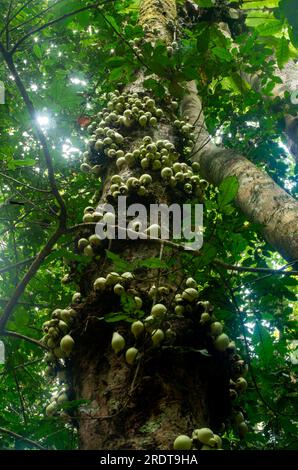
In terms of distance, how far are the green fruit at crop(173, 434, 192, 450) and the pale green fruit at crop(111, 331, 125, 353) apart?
1.42 feet

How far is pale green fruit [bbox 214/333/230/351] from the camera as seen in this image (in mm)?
1816

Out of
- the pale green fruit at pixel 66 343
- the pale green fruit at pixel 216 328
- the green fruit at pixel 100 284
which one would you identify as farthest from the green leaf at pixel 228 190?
the pale green fruit at pixel 66 343

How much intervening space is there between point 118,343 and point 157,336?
0.55 ft

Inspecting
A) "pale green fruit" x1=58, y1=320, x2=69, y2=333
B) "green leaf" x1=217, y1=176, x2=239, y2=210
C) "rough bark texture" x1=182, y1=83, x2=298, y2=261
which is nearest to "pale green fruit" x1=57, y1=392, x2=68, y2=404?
"pale green fruit" x1=58, y1=320, x2=69, y2=333

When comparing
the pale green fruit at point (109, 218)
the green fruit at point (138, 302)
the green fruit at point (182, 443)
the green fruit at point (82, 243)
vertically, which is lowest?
the green fruit at point (182, 443)

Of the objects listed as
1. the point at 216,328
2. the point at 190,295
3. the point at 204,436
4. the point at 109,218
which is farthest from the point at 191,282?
the point at 204,436

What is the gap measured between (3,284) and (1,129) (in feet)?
5.97

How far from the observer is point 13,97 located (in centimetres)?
498

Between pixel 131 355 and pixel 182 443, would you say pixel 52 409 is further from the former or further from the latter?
pixel 182 443

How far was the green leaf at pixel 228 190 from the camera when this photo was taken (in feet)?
5.74

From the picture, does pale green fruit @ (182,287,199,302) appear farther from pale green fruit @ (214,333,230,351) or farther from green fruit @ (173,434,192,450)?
green fruit @ (173,434,192,450)

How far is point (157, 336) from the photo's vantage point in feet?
5.44

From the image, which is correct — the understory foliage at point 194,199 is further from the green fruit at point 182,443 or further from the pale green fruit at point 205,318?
the green fruit at point 182,443

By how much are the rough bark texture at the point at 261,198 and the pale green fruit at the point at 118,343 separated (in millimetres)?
800
